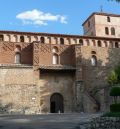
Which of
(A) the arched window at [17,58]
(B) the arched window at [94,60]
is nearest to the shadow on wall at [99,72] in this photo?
(B) the arched window at [94,60]

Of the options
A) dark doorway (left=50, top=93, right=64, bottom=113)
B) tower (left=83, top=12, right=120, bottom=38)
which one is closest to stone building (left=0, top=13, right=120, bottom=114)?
dark doorway (left=50, top=93, right=64, bottom=113)

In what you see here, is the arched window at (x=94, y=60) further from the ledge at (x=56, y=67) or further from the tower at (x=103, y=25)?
the tower at (x=103, y=25)

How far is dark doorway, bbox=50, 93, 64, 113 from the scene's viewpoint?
3822 cm

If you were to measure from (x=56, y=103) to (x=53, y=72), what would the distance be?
3.64 metres

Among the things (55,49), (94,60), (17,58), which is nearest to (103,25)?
(94,60)

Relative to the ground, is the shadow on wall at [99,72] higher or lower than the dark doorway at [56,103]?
higher

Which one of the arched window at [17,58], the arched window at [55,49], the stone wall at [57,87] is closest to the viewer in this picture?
the stone wall at [57,87]

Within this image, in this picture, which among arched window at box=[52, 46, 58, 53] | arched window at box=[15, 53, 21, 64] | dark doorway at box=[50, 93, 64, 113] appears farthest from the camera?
arched window at box=[52, 46, 58, 53]

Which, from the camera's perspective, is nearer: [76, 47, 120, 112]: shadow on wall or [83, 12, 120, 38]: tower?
[76, 47, 120, 112]: shadow on wall

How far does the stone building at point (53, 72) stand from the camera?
3588cm

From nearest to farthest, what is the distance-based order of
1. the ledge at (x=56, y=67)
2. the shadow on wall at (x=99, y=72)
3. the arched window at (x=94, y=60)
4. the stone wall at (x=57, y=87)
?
the stone wall at (x=57, y=87), the ledge at (x=56, y=67), the shadow on wall at (x=99, y=72), the arched window at (x=94, y=60)

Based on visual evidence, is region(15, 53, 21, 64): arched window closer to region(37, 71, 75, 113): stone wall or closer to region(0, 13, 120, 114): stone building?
region(0, 13, 120, 114): stone building

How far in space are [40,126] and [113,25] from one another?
44.6 metres

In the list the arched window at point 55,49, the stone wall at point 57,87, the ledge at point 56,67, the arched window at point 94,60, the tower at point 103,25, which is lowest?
the stone wall at point 57,87
